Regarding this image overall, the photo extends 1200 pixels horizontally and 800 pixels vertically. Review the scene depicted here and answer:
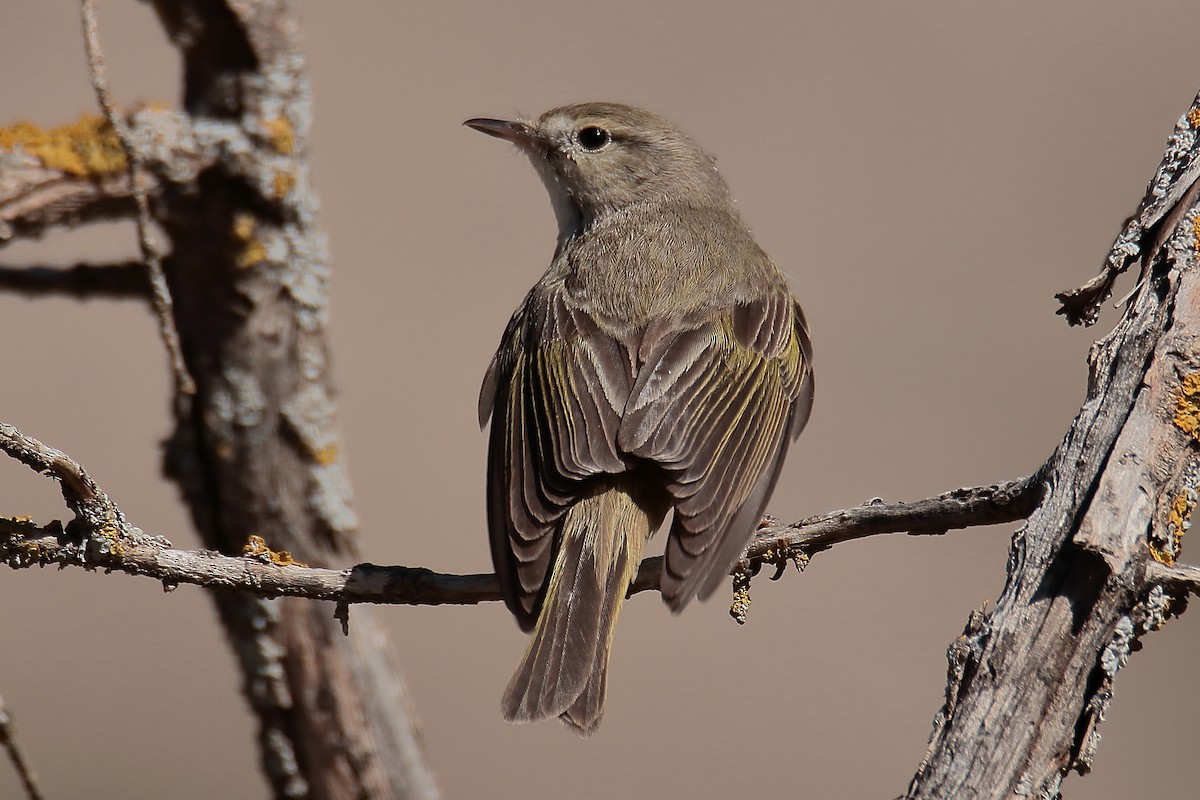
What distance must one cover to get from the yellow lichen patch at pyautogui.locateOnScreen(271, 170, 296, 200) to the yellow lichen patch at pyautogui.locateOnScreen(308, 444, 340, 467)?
2.97 ft

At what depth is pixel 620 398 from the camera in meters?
3.88

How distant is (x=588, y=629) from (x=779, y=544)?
55 centimetres

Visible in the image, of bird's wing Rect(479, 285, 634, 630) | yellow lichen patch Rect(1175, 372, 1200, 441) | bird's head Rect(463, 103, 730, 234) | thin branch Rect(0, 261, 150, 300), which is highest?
bird's head Rect(463, 103, 730, 234)

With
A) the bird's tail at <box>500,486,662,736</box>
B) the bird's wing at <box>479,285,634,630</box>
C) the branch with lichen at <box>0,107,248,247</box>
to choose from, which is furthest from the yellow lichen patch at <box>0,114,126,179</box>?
the bird's tail at <box>500,486,662,736</box>

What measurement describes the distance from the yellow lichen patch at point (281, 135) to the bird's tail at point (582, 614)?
1766 mm

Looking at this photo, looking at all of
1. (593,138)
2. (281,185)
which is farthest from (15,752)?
(593,138)

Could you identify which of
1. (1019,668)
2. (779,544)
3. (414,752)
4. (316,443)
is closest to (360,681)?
(414,752)

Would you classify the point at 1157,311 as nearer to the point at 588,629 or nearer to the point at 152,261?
the point at 588,629

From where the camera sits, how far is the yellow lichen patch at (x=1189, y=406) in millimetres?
2641

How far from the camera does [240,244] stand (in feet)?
14.6

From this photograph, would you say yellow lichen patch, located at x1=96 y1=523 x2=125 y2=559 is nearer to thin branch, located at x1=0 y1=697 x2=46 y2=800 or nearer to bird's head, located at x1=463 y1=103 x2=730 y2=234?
thin branch, located at x1=0 y1=697 x2=46 y2=800

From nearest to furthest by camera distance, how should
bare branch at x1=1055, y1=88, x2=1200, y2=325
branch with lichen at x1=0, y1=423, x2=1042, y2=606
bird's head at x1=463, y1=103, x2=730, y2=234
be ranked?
branch with lichen at x1=0, y1=423, x2=1042, y2=606 < bare branch at x1=1055, y1=88, x2=1200, y2=325 < bird's head at x1=463, y1=103, x2=730, y2=234

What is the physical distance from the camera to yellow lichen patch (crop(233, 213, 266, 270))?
4.42 m

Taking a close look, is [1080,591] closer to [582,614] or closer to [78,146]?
[582,614]
